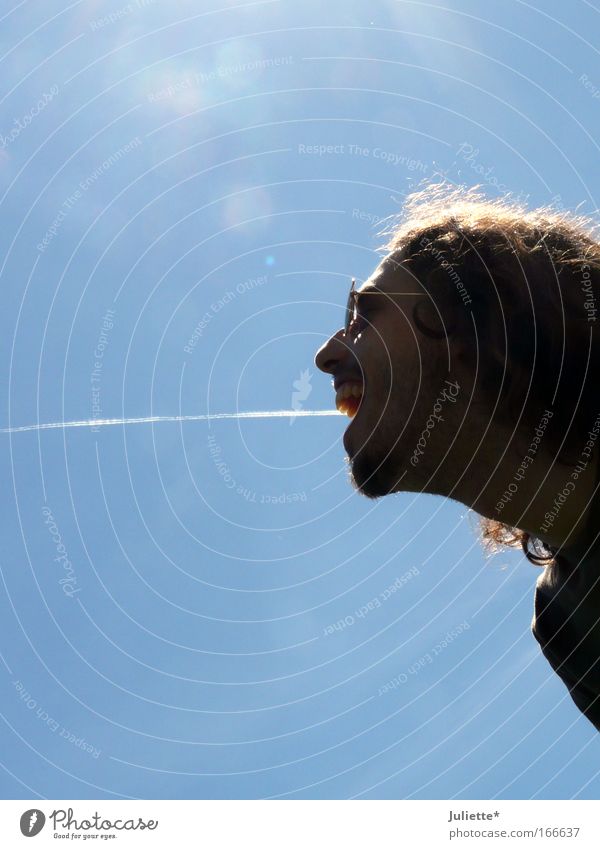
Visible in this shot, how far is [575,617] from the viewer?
18.3 ft

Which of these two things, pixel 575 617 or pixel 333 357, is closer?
pixel 575 617

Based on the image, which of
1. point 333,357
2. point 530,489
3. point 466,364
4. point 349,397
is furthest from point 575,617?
point 333,357

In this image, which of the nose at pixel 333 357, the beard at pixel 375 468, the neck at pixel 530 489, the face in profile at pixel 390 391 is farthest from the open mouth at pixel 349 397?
the neck at pixel 530 489

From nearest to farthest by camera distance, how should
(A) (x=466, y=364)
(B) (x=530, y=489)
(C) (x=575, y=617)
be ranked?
(C) (x=575, y=617) < (B) (x=530, y=489) < (A) (x=466, y=364)

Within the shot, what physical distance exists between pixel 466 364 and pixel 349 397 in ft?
2.95

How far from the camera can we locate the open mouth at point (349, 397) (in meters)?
6.44

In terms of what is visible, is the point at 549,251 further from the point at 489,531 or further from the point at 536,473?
the point at 489,531

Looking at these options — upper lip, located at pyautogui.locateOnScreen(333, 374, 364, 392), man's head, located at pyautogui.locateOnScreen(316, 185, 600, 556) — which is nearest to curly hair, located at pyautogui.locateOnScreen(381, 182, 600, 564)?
man's head, located at pyautogui.locateOnScreen(316, 185, 600, 556)

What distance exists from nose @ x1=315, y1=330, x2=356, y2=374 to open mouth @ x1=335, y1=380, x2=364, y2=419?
0.15 meters

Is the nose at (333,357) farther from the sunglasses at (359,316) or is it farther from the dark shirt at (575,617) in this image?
the dark shirt at (575,617)

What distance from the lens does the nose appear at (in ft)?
21.1

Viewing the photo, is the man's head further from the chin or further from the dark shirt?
the dark shirt

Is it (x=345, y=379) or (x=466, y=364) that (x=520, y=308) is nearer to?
(x=466, y=364)

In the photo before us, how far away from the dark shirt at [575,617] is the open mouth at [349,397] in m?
1.80
